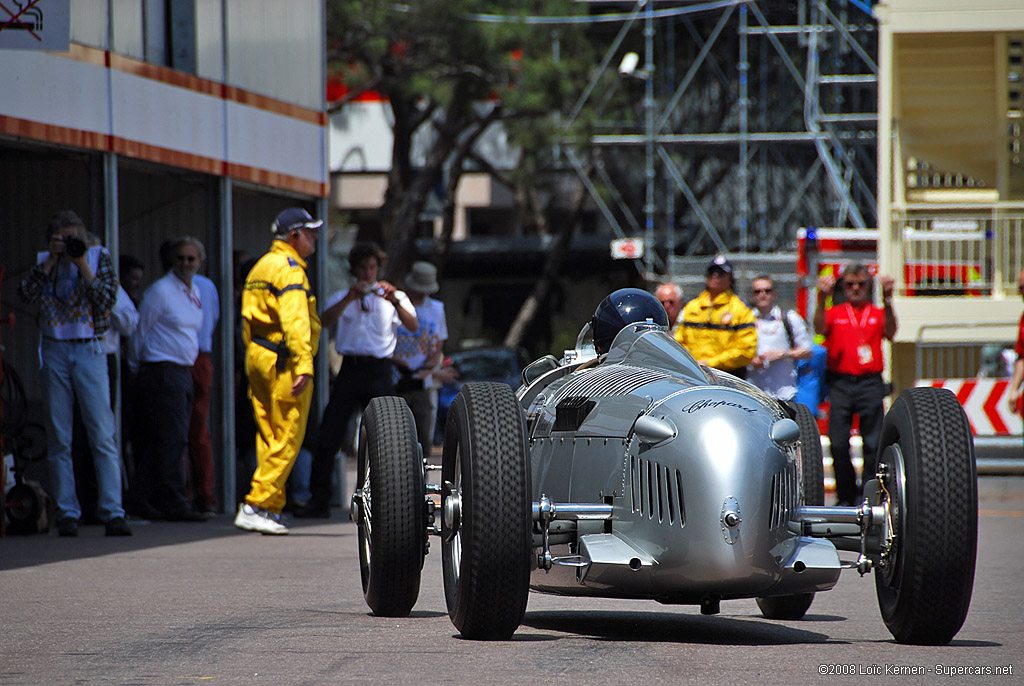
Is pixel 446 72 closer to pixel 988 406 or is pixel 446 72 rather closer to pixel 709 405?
pixel 988 406

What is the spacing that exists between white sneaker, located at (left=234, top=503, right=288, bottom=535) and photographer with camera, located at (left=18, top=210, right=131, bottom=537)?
74cm

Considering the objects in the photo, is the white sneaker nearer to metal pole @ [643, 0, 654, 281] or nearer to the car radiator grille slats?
the car radiator grille slats

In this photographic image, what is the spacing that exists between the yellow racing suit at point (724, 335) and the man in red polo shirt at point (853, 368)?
713 mm

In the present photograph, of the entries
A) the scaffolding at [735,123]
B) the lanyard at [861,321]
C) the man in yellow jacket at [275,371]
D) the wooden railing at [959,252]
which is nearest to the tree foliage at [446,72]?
the scaffolding at [735,123]

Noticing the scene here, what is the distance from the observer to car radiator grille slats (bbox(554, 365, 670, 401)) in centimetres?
615

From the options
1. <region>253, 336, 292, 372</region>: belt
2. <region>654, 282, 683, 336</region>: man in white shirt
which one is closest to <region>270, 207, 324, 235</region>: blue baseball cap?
<region>253, 336, 292, 372</region>: belt

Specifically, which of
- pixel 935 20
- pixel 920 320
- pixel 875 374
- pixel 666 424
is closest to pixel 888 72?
pixel 935 20

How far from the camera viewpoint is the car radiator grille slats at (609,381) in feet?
20.2

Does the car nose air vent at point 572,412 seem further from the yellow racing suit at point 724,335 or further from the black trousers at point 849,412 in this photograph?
the black trousers at point 849,412

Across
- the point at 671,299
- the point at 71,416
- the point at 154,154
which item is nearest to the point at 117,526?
the point at 71,416

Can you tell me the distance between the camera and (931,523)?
5.45 m

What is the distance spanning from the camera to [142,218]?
536 inches

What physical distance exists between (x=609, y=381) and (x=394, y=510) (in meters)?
0.95

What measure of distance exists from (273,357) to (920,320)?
11078 millimetres
